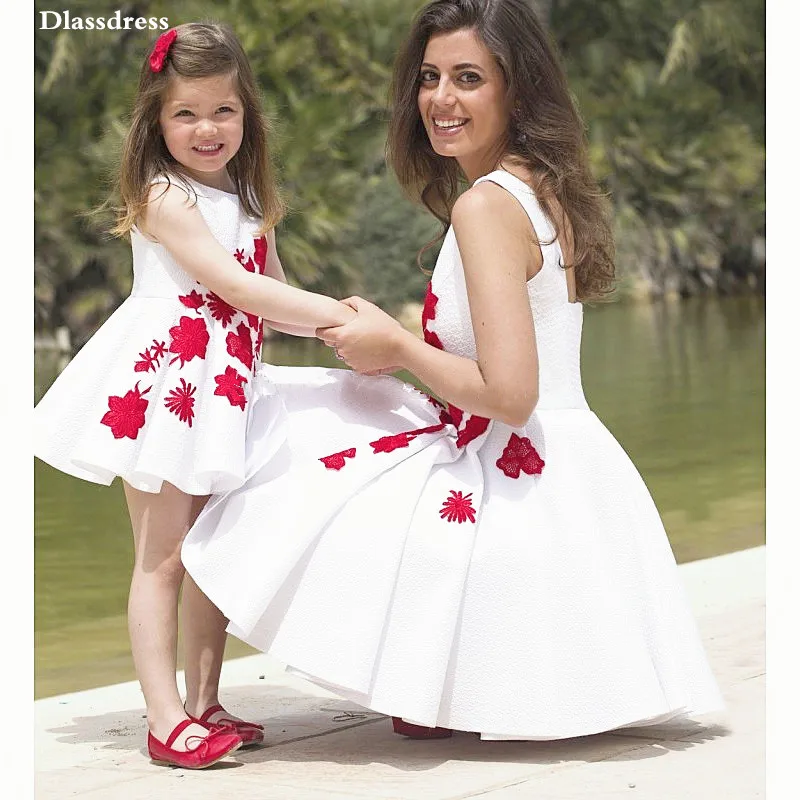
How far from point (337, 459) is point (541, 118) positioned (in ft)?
2.95

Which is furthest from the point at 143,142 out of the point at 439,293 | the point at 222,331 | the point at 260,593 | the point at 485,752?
the point at 485,752

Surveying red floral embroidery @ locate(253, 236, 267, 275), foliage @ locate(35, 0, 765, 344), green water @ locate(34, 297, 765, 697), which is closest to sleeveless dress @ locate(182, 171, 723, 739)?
red floral embroidery @ locate(253, 236, 267, 275)

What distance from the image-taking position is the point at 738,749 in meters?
3.32

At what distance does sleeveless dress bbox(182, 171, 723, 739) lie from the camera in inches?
127

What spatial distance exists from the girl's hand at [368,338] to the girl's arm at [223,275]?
27 millimetres

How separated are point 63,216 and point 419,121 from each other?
15.7 m

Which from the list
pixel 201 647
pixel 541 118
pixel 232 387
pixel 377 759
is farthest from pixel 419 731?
pixel 541 118

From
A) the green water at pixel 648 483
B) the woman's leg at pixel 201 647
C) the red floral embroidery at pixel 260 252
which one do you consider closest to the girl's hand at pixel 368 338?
the red floral embroidery at pixel 260 252

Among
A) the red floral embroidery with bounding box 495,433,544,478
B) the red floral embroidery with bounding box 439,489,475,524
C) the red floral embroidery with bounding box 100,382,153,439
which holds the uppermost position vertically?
the red floral embroidery with bounding box 100,382,153,439

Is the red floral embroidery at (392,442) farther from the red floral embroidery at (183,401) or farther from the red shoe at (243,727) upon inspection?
the red shoe at (243,727)

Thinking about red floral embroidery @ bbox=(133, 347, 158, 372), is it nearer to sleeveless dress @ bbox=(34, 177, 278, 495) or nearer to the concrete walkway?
sleeveless dress @ bbox=(34, 177, 278, 495)

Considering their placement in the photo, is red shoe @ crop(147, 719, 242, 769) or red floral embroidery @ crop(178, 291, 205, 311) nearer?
red shoe @ crop(147, 719, 242, 769)

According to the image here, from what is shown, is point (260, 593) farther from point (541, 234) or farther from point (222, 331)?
point (541, 234)

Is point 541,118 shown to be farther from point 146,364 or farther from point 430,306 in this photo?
point 146,364
